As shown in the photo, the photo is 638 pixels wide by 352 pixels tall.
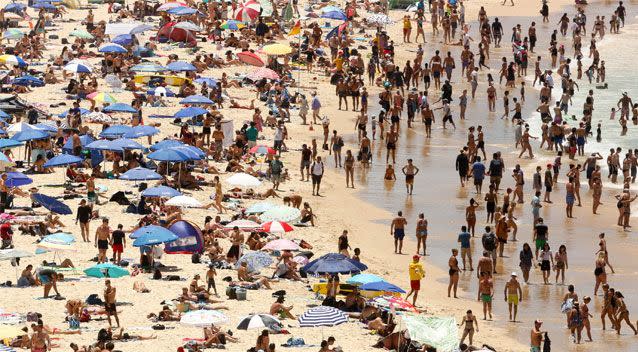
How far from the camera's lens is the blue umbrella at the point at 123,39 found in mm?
46688

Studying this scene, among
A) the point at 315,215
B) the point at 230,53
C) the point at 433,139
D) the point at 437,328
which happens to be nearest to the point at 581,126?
the point at 433,139

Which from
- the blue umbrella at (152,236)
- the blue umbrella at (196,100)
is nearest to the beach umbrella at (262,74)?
the blue umbrella at (196,100)

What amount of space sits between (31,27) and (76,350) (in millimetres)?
31158

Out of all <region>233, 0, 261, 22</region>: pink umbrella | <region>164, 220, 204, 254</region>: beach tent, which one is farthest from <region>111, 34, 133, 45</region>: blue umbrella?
<region>164, 220, 204, 254</region>: beach tent

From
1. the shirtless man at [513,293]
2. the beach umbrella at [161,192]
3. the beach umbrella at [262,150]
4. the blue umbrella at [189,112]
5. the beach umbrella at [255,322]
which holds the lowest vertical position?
the shirtless man at [513,293]

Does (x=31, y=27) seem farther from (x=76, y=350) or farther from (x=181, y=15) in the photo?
(x=76, y=350)

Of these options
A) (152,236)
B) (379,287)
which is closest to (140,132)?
(152,236)

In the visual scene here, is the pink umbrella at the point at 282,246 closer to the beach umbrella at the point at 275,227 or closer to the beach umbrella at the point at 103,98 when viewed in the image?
the beach umbrella at the point at 275,227

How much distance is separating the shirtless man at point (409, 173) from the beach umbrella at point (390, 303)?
925cm

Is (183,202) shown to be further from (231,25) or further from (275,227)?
(231,25)

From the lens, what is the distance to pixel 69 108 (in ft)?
130

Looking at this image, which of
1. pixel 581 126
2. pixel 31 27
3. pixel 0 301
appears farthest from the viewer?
pixel 31 27

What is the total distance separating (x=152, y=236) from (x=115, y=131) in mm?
8359

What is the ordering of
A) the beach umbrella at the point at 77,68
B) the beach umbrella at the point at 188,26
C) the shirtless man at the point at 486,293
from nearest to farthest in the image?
the shirtless man at the point at 486,293, the beach umbrella at the point at 77,68, the beach umbrella at the point at 188,26
